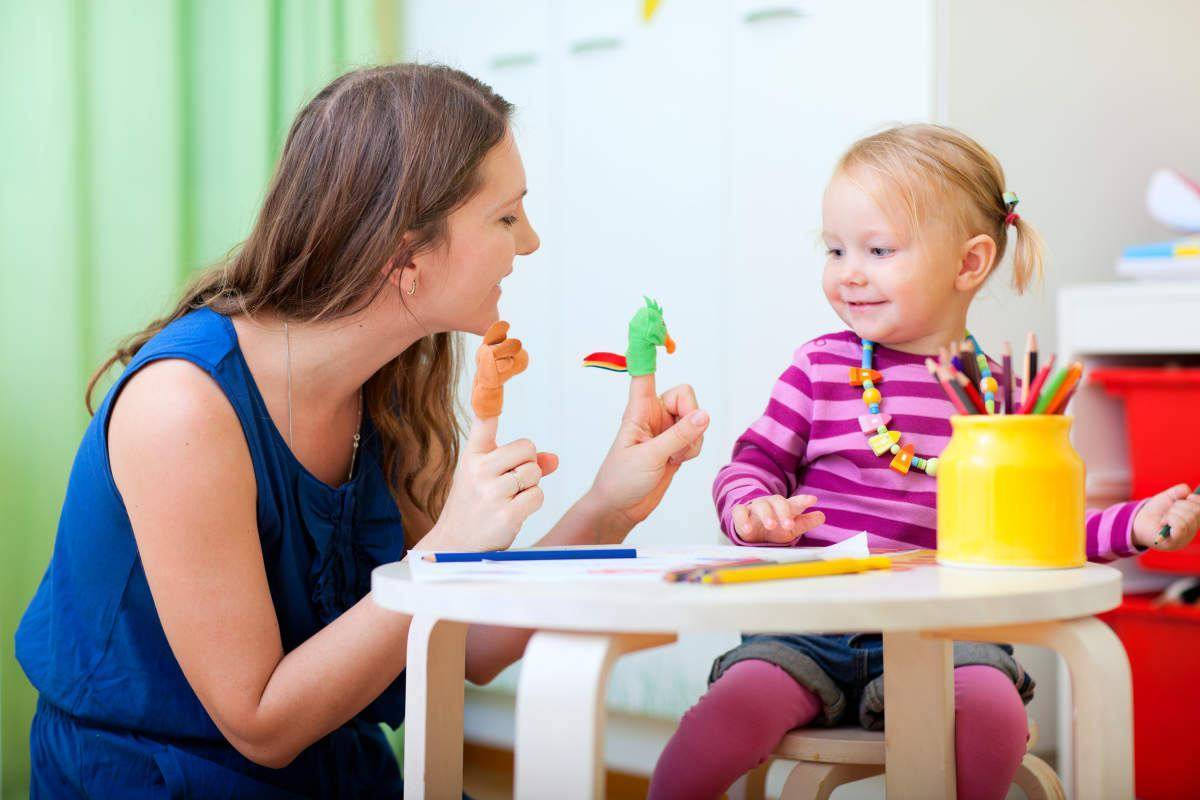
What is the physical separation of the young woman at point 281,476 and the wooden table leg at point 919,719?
0.25 meters

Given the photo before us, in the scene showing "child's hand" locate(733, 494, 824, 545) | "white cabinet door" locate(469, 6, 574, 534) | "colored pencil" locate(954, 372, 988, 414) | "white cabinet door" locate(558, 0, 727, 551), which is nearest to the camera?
"colored pencil" locate(954, 372, 988, 414)

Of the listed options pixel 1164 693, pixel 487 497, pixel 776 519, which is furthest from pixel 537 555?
pixel 1164 693

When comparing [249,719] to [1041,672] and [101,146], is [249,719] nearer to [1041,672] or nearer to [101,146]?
[101,146]

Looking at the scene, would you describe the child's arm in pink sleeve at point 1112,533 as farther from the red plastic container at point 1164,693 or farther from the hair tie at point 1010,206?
the red plastic container at point 1164,693

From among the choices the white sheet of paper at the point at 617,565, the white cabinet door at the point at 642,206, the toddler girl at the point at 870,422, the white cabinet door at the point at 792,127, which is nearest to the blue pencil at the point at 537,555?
the white sheet of paper at the point at 617,565

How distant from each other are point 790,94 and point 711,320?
0.35m

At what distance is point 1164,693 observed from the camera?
1.84 m

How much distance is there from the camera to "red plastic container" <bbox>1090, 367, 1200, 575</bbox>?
178 cm

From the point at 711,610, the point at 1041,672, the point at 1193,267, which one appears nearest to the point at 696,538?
the point at 1041,672

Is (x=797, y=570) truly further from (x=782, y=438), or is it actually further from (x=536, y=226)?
(x=536, y=226)

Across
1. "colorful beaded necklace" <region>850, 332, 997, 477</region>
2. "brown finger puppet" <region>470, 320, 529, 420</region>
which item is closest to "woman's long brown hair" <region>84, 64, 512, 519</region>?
"brown finger puppet" <region>470, 320, 529, 420</region>

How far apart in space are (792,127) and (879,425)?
2.57 ft

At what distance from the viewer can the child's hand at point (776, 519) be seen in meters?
1.02

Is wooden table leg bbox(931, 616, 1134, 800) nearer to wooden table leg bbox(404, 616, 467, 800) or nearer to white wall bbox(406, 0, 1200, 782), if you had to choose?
wooden table leg bbox(404, 616, 467, 800)
